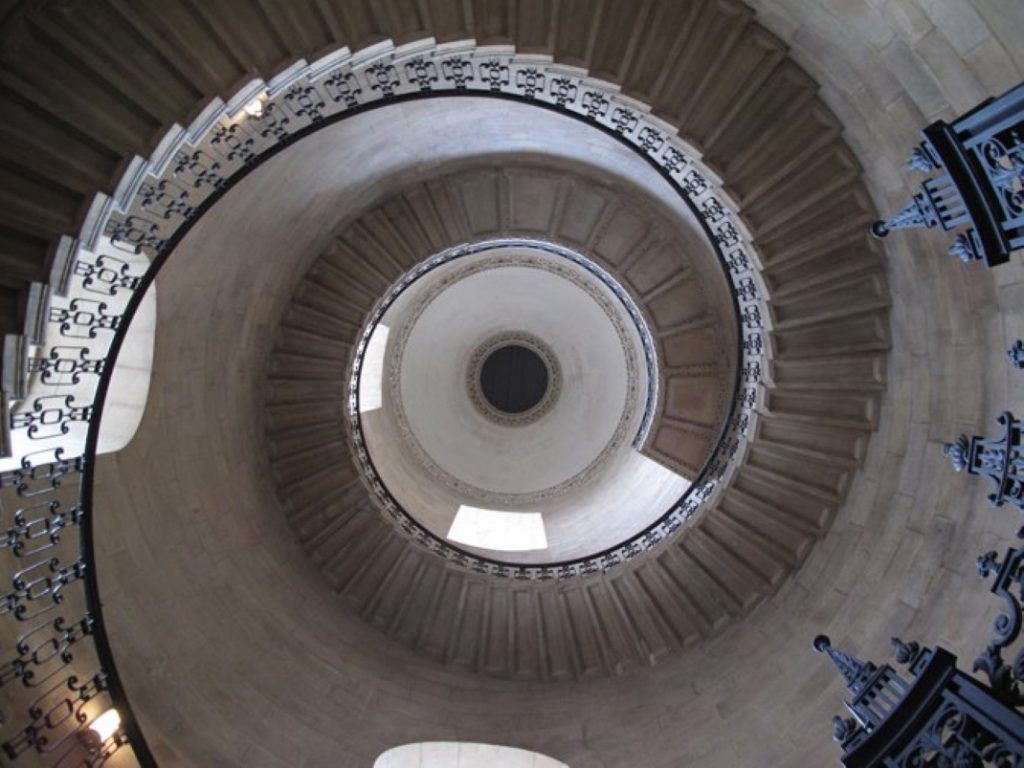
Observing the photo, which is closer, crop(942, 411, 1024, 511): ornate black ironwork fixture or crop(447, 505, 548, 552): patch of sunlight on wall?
crop(942, 411, 1024, 511): ornate black ironwork fixture

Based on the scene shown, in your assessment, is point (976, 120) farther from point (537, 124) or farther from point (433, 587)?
point (433, 587)

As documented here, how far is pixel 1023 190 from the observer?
377cm

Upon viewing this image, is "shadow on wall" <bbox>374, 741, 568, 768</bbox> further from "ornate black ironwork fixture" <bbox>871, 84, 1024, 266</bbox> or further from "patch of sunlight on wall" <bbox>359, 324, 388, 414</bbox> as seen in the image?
"ornate black ironwork fixture" <bbox>871, 84, 1024, 266</bbox>

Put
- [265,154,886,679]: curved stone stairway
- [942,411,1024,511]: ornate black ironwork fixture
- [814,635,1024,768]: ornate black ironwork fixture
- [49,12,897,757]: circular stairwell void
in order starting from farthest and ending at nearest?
[49,12,897,757]: circular stairwell void
[265,154,886,679]: curved stone stairway
[942,411,1024,511]: ornate black ironwork fixture
[814,635,1024,768]: ornate black ironwork fixture

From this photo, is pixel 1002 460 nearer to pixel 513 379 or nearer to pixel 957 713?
pixel 957 713

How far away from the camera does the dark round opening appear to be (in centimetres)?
1549

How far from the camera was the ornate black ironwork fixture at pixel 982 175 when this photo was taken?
12.1ft

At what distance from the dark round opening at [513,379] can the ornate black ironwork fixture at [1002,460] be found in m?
11.1

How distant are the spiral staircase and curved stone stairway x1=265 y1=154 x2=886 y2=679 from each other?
0.04 m

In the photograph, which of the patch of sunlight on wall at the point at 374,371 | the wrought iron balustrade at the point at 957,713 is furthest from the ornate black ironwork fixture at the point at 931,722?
the patch of sunlight on wall at the point at 374,371

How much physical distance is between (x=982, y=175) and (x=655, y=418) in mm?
8081

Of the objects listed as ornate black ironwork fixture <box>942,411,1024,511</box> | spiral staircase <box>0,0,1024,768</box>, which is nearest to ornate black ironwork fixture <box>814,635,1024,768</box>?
ornate black ironwork fixture <box>942,411,1024,511</box>

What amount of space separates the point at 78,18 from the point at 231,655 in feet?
22.8

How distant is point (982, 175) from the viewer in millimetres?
3977
